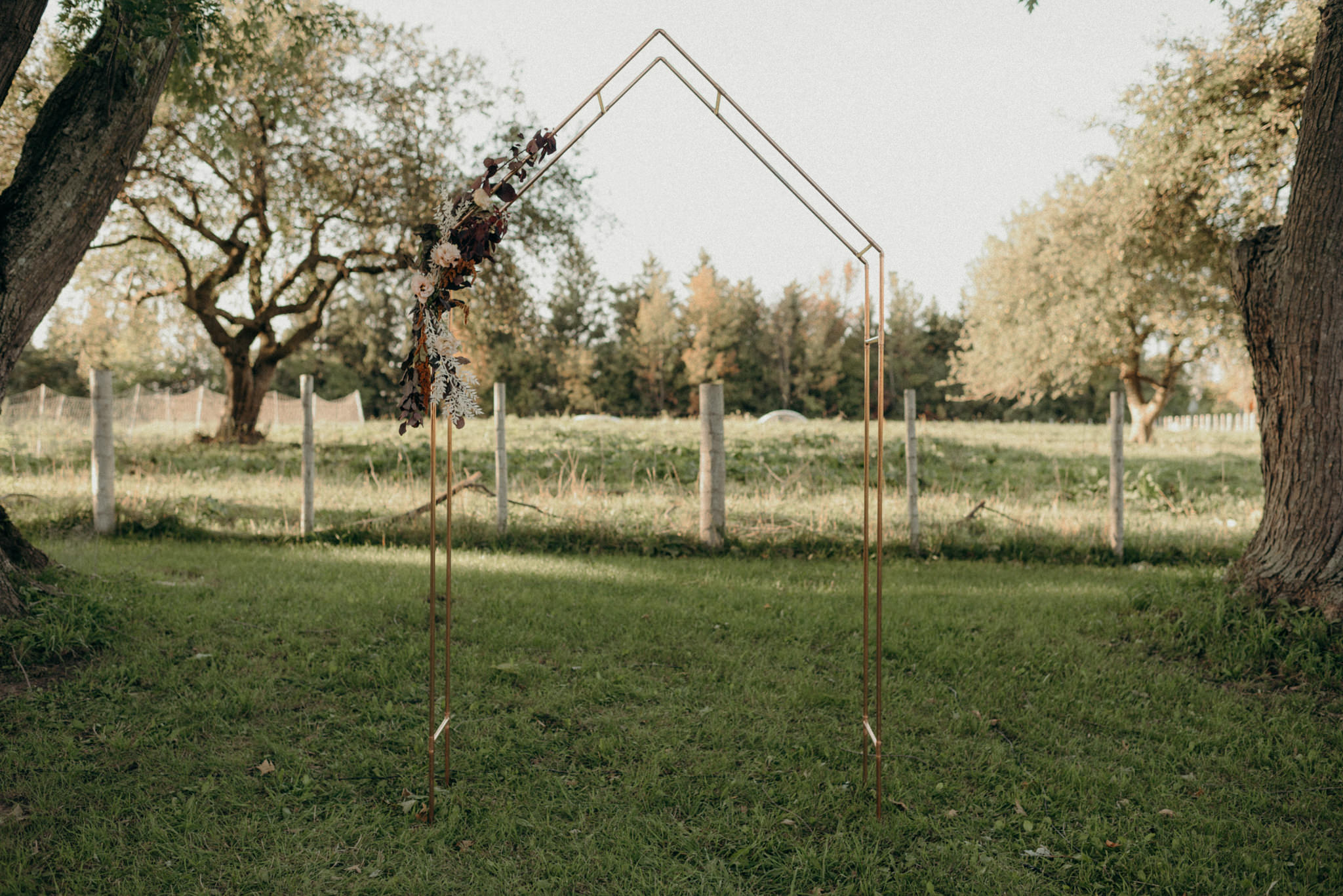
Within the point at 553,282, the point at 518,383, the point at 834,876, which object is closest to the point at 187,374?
the point at 518,383

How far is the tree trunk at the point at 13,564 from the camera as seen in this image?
4.67m

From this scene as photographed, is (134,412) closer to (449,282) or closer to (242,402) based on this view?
(242,402)

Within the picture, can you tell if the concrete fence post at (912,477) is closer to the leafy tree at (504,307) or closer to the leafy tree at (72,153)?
the leafy tree at (72,153)

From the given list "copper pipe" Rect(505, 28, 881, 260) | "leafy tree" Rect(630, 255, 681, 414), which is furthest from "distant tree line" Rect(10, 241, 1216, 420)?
"copper pipe" Rect(505, 28, 881, 260)

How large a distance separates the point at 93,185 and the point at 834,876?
5.88 meters

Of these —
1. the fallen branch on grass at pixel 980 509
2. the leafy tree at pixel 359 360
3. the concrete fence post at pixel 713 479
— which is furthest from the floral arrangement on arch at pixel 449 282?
the leafy tree at pixel 359 360

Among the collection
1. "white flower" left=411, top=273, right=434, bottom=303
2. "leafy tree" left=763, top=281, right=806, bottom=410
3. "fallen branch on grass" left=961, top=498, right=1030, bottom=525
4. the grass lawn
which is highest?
"leafy tree" left=763, top=281, right=806, bottom=410

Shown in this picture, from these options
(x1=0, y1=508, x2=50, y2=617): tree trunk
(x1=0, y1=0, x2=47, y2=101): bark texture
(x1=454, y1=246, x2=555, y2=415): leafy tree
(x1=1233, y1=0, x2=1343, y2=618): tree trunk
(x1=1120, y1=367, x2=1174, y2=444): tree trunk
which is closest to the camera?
(x1=0, y1=0, x2=47, y2=101): bark texture

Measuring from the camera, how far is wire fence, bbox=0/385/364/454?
18.8 meters

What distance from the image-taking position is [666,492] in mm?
10305

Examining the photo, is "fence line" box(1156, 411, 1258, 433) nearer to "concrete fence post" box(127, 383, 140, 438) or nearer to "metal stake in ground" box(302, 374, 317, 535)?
"metal stake in ground" box(302, 374, 317, 535)

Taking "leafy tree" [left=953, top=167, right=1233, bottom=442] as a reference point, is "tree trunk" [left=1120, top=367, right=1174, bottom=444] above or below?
below

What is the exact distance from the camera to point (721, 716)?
427cm

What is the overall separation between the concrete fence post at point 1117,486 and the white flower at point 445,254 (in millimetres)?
7315
